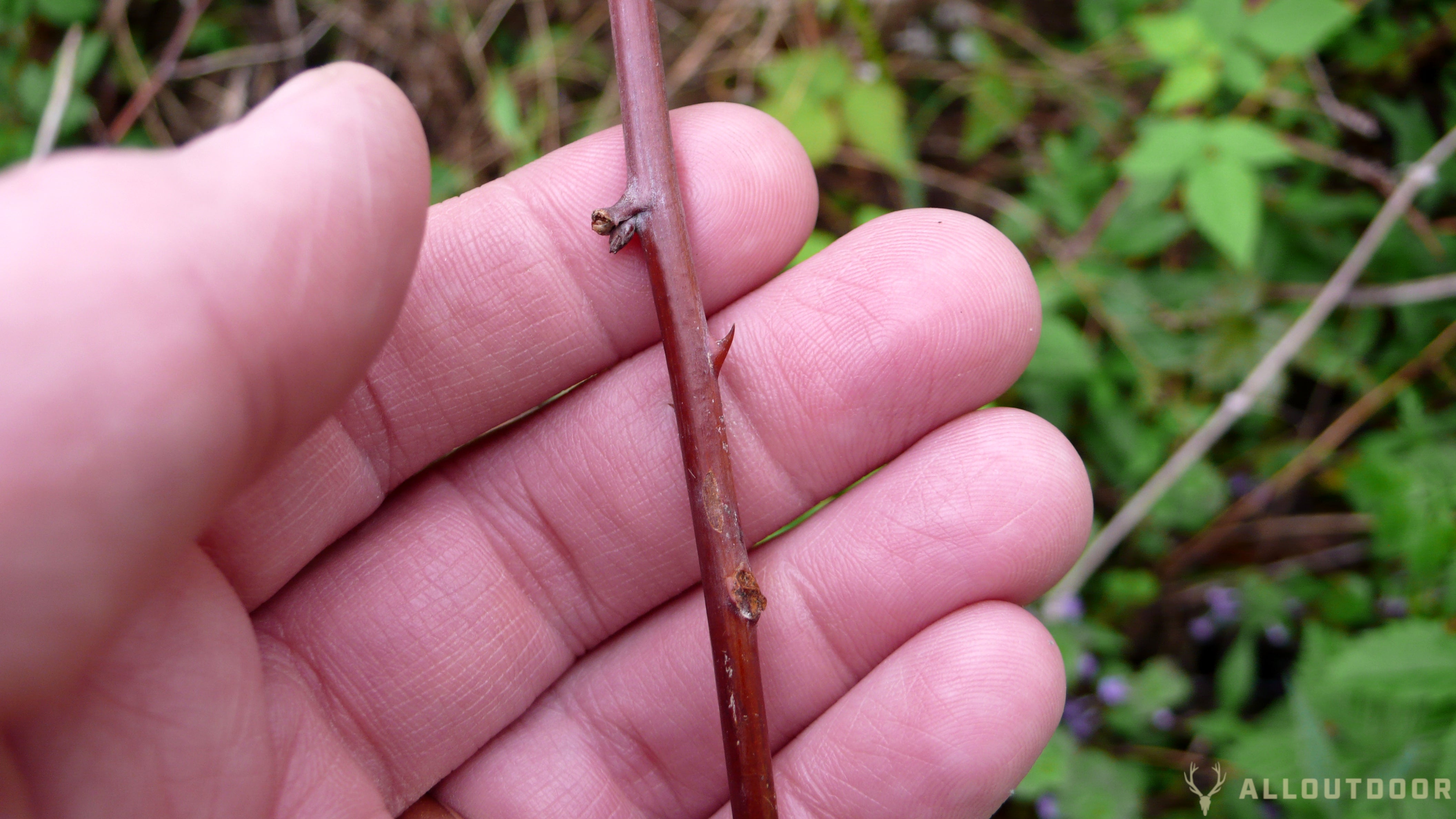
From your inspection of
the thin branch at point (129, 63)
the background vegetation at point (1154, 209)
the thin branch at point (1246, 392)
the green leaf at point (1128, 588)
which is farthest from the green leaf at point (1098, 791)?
the thin branch at point (129, 63)

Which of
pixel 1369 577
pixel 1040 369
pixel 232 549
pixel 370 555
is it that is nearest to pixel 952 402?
pixel 1040 369

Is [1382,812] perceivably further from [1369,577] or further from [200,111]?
[200,111]

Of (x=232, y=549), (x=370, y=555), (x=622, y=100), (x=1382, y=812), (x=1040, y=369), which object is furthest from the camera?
(x=1040, y=369)

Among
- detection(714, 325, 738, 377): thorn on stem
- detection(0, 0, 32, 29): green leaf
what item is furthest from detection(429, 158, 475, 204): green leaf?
detection(714, 325, 738, 377): thorn on stem

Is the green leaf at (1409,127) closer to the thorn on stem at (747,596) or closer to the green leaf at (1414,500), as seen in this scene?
the green leaf at (1414,500)

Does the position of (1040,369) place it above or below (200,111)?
below

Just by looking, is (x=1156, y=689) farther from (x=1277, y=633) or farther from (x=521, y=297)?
(x=521, y=297)

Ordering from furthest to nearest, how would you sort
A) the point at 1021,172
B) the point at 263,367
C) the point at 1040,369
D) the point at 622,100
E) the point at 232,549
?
the point at 1021,172
the point at 1040,369
the point at 622,100
the point at 232,549
the point at 263,367

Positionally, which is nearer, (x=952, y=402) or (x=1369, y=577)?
(x=952, y=402)
